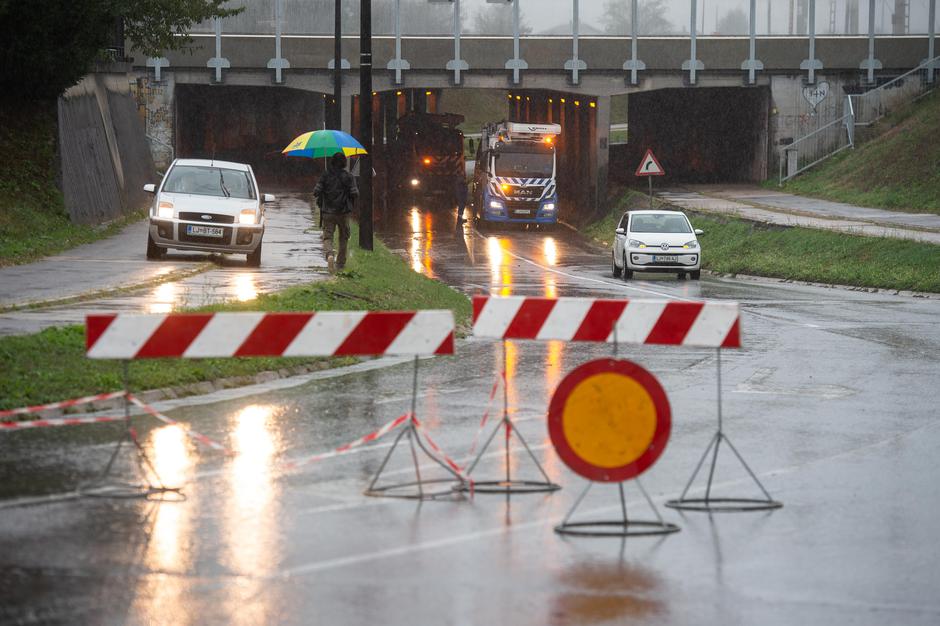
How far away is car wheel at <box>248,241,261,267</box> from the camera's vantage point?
26842 mm

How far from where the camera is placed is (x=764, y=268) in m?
35.7

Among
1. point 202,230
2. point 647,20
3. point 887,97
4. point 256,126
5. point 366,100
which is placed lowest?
point 202,230

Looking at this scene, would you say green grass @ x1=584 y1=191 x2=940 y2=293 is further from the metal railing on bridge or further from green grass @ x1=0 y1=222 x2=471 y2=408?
the metal railing on bridge

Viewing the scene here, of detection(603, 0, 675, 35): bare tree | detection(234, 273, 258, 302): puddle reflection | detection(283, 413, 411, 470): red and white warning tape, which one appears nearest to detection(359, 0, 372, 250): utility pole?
detection(234, 273, 258, 302): puddle reflection

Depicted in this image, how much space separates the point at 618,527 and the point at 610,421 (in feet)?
2.27

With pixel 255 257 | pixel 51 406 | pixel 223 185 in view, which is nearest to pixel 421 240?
pixel 223 185

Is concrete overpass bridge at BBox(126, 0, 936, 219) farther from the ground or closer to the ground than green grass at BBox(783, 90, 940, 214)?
farther from the ground

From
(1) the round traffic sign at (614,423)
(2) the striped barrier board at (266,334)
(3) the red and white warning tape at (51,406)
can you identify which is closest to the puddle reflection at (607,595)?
(1) the round traffic sign at (614,423)

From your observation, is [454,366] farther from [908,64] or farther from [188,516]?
[908,64]

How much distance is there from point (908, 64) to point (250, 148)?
95.5ft

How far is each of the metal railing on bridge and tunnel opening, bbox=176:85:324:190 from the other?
2065 cm

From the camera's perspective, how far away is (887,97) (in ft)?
196

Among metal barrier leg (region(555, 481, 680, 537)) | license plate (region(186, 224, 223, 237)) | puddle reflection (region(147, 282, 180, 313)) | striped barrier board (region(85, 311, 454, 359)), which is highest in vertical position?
striped barrier board (region(85, 311, 454, 359))

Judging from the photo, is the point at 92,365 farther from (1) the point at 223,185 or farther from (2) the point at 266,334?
(1) the point at 223,185
